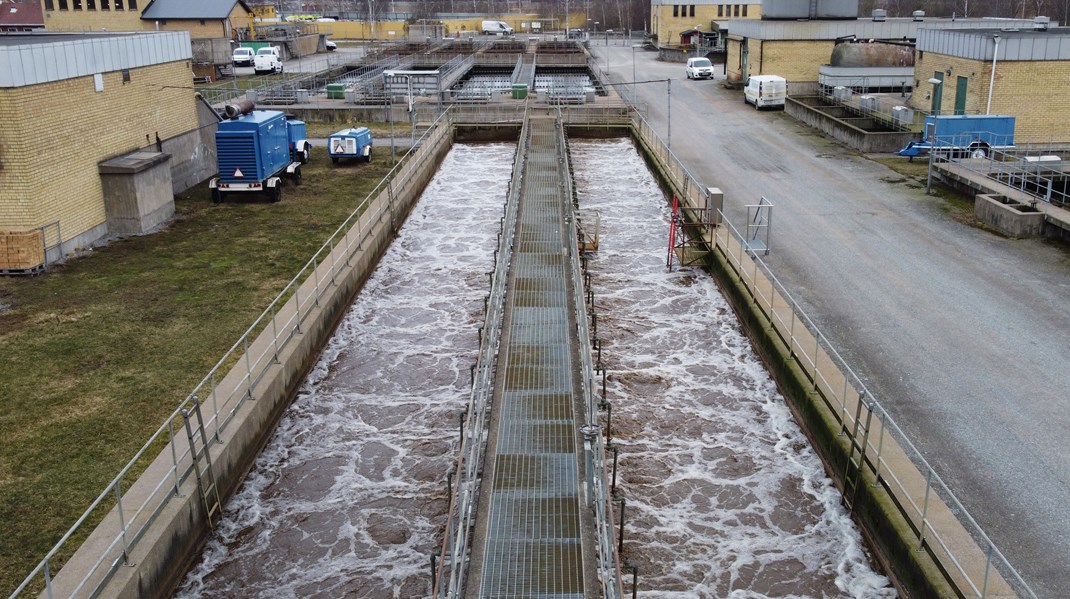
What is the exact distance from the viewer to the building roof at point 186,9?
67562 mm

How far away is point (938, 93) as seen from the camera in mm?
35781

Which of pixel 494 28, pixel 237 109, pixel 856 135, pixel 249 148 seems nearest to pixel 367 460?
pixel 249 148

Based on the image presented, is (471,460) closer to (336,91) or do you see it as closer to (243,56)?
(336,91)

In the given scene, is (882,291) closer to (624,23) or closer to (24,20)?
(24,20)

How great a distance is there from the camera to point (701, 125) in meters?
42.0

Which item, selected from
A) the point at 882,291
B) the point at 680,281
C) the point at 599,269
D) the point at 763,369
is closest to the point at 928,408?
the point at 763,369

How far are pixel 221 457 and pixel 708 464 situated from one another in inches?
285

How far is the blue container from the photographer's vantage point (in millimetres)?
26422

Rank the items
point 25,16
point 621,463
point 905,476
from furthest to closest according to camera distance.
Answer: point 25,16
point 621,463
point 905,476

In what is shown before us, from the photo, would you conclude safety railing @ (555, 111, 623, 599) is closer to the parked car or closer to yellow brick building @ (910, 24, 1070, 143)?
yellow brick building @ (910, 24, 1070, 143)

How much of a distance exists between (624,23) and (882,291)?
117 meters

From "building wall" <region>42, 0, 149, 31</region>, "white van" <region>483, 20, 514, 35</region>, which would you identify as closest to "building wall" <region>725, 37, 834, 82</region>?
"building wall" <region>42, 0, 149, 31</region>

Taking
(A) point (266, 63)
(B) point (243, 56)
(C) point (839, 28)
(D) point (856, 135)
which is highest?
(C) point (839, 28)

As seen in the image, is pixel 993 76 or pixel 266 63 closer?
pixel 993 76
